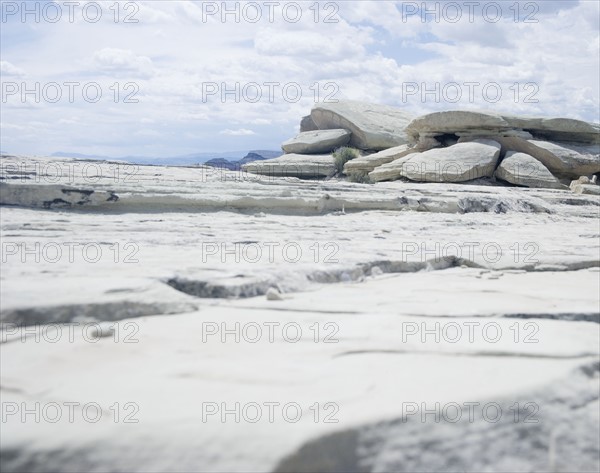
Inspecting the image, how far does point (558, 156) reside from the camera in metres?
12.6

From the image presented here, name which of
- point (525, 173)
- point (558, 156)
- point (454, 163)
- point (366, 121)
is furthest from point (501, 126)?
point (366, 121)

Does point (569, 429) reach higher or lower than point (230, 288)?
lower

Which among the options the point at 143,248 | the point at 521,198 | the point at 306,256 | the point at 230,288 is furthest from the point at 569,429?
the point at 521,198

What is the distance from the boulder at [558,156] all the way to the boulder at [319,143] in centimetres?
481

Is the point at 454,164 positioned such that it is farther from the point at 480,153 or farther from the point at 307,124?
the point at 307,124

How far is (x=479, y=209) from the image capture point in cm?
649

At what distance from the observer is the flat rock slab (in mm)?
11586

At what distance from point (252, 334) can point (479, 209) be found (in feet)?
15.6

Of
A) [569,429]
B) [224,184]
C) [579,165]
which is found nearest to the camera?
[569,429]

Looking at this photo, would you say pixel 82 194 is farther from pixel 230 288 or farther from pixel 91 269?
pixel 230 288

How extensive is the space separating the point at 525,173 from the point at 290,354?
1068cm

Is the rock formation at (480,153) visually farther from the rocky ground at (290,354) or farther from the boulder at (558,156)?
the rocky ground at (290,354)

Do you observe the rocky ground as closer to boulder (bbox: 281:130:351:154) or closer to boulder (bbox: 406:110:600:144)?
boulder (bbox: 406:110:600:144)

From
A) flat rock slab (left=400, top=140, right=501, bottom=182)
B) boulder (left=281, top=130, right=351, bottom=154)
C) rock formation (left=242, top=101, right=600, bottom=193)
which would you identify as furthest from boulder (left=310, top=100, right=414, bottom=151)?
flat rock slab (left=400, top=140, right=501, bottom=182)
